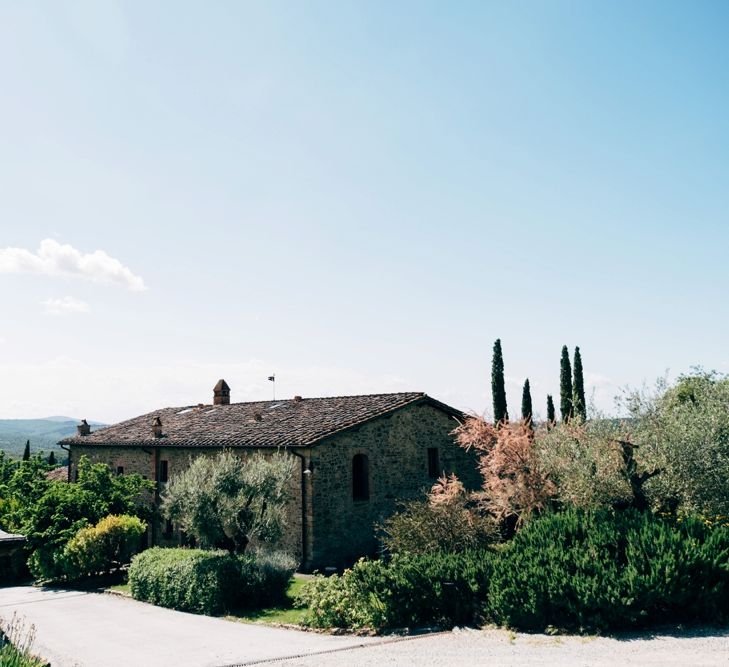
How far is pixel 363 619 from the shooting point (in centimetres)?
1282

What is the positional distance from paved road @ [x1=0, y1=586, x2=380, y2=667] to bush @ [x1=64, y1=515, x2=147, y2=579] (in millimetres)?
3308

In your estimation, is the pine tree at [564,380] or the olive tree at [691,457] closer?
the olive tree at [691,457]

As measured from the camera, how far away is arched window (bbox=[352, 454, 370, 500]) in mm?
22516

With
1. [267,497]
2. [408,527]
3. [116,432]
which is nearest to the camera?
[408,527]

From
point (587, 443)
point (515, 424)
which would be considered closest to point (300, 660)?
point (587, 443)

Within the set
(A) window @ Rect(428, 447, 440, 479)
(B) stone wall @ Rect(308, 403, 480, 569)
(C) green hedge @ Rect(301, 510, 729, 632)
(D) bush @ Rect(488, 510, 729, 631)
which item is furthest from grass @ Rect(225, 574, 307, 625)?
(A) window @ Rect(428, 447, 440, 479)

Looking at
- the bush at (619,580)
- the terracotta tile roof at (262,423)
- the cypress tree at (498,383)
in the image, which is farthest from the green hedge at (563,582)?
Result: the cypress tree at (498,383)

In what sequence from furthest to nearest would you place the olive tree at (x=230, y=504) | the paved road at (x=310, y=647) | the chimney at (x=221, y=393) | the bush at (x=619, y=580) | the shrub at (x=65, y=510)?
1. the chimney at (x=221, y=393)
2. the shrub at (x=65, y=510)
3. the olive tree at (x=230, y=504)
4. the bush at (x=619, y=580)
5. the paved road at (x=310, y=647)

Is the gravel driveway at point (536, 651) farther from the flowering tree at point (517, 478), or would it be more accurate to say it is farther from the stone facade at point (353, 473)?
the stone facade at point (353, 473)

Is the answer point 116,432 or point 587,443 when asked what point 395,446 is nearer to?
point 587,443

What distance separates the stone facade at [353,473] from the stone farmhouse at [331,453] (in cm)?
3

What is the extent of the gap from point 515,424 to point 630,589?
10188 mm

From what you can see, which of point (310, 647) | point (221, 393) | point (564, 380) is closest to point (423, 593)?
point (310, 647)

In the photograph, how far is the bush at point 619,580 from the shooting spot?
1060 centimetres
